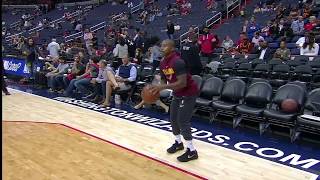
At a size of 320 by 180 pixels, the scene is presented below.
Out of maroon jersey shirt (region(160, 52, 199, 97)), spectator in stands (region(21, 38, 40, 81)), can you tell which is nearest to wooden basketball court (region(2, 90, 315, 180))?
maroon jersey shirt (region(160, 52, 199, 97))

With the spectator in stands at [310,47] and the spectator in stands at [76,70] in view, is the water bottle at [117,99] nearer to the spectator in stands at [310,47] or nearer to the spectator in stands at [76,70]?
the spectator in stands at [76,70]

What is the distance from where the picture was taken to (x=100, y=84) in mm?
10070

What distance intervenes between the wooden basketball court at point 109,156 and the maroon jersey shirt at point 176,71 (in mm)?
904

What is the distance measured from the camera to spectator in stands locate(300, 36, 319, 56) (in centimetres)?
928

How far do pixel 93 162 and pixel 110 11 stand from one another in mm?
22632

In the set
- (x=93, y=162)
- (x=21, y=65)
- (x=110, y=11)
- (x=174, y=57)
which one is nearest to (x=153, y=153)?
(x=93, y=162)

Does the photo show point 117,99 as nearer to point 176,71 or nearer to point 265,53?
point 265,53

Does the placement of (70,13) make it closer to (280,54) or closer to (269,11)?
(269,11)

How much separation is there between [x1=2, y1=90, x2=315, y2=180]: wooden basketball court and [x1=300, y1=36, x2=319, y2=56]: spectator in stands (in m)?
4.67

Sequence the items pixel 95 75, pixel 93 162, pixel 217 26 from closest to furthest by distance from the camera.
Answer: pixel 93 162 → pixel 95 75 → pixel 217 26

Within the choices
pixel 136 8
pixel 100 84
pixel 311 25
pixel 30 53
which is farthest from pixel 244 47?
pixel 136 8

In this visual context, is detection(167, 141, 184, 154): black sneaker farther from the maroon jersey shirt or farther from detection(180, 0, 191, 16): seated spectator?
detection(180, 0, 191, 16): seated spectator

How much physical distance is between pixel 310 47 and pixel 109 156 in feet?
20.4

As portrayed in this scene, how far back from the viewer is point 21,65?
47.2 feet
